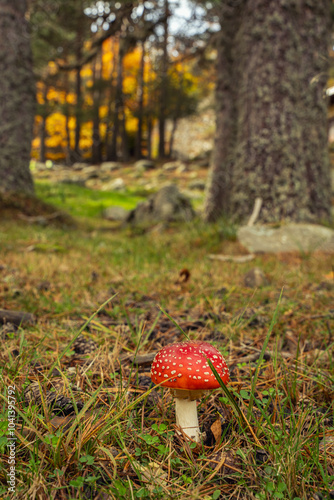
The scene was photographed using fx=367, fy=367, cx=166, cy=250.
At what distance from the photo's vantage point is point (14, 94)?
760cm

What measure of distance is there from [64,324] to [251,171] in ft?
14.4

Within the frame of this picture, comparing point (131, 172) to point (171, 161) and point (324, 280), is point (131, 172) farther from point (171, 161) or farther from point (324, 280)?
point (324, 280)

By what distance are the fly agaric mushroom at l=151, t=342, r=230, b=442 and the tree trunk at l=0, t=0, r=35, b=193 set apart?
715cm

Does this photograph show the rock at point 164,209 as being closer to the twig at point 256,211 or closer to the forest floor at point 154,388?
the twig at point 256,211

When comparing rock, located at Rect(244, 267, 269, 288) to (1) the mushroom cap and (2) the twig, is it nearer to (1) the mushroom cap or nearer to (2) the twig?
(1) the mushroom cap

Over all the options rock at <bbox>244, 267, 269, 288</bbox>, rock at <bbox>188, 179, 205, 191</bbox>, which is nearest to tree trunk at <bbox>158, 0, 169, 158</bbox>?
rock at <bbox>188, 179, 205, 191</bbox>

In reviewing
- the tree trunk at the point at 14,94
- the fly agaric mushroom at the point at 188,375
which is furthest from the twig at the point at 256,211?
the tree trunk at the point at 14,94

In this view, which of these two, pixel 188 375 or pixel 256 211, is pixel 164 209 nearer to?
pixel 256 211

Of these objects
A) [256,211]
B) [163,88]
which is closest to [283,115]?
[256,211]

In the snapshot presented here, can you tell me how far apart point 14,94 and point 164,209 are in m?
4.01

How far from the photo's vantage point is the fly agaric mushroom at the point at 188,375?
4.40 ft

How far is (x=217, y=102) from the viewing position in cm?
730

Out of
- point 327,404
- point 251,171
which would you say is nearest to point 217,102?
point 251,171

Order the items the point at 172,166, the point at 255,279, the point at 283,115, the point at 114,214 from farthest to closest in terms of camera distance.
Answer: the point at 172,166
the point at 114,214
the point at 283,115
the point at 255,279
